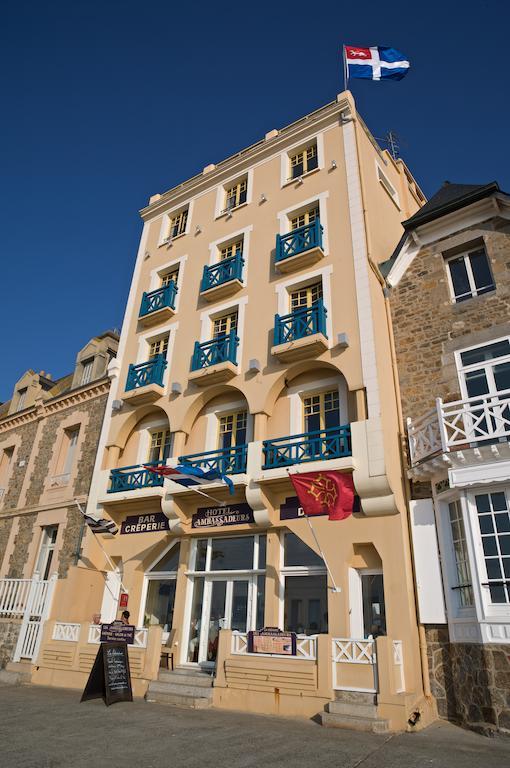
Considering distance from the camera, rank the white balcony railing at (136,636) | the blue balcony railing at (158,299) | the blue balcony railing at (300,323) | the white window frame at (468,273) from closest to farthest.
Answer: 1. the white balcony railing at (136,636)
2. the white window frame at (468,273)
3. the blue balcony railing at (300,323)
4. the blue balcony railing at (158,299)

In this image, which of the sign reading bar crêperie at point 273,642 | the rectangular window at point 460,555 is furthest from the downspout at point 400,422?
the sign reading bar crêperie at point 273,642

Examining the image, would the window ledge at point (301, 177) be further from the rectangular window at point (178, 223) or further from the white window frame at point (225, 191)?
the rectangular window at point (178, 223)

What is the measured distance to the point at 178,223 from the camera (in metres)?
21.0

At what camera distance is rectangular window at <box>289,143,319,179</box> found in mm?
17531

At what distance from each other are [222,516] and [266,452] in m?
2.23

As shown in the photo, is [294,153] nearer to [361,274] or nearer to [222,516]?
[361,274]

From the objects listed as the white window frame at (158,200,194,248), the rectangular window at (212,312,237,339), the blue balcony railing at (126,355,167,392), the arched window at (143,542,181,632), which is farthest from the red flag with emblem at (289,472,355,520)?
the white window frame at (158,200,194,248)

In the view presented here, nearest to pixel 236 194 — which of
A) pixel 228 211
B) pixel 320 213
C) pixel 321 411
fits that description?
pixel 228 211

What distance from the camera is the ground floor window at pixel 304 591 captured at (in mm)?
11367

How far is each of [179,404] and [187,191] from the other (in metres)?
10.4

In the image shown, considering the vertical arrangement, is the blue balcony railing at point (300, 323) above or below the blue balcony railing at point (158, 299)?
below

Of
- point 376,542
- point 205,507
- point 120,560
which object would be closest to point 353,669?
point 376,542

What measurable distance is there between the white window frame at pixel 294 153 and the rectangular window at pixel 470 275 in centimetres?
607

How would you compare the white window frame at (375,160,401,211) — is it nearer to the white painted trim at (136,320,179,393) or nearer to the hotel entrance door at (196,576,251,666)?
the white painted trim at (136,320,179,393)
